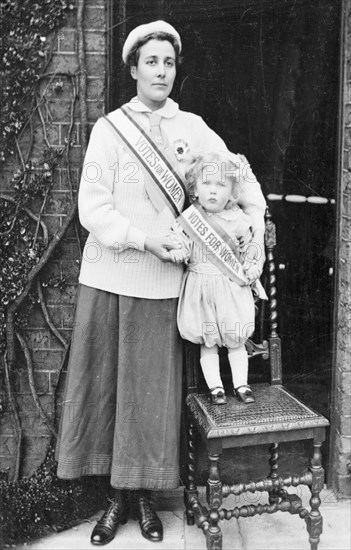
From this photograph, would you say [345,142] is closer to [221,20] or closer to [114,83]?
[221,20]

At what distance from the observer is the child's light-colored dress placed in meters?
2.99

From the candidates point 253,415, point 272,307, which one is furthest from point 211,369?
point 272,307

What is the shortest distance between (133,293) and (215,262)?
0.37m

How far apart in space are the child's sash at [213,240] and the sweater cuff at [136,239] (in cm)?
19

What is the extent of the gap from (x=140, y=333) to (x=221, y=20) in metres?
1.47

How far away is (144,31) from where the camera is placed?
2.92 metres

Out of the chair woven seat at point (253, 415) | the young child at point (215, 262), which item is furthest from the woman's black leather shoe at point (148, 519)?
the young child at point (215, 262)

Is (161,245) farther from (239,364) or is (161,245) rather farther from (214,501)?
(214,501)

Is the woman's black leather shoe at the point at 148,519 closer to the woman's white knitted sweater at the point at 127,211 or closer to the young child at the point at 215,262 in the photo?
the young child at the point at 215,262

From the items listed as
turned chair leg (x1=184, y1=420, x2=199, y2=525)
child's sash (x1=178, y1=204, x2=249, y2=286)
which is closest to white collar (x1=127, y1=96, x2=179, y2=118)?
child's sash (x1=178, y1=204, x2=249, y2=286)

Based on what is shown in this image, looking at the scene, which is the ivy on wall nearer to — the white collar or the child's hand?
the white collar

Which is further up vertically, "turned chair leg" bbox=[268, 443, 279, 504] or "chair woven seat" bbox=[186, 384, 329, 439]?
"chair woven seat" bbox=[186, 384, 329, 439]

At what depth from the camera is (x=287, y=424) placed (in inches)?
115

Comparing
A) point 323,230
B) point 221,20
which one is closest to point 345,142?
point 323,230
